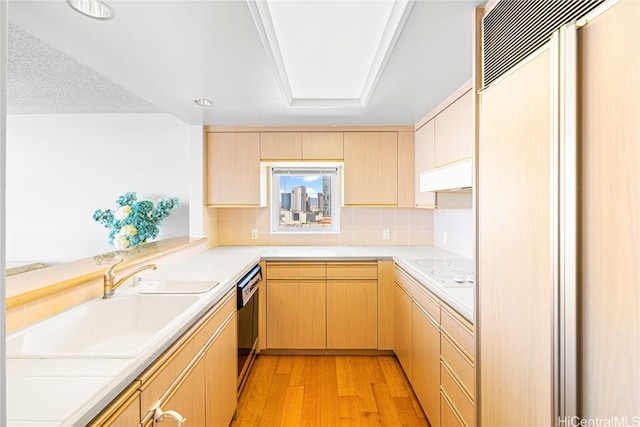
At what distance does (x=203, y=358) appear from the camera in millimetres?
1560

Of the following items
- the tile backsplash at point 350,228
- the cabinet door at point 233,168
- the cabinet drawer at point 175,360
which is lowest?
the cabinet drawer at point 175,360

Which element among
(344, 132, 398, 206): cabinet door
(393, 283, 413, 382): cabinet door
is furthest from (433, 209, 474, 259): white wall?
(393, 283, 413, 382): cabinet door

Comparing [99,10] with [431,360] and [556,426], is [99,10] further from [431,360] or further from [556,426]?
[431,360]

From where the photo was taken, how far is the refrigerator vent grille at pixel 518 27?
847mm

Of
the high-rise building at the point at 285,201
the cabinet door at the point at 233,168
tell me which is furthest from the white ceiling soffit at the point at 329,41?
the high-rise building at the point at 285,201

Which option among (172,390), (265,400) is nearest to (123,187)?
(265,400)

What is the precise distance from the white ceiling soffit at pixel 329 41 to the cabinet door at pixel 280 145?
2.44ft

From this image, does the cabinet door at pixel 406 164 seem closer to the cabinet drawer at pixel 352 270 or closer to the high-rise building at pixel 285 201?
the cabinet drawer at pixel 352 270

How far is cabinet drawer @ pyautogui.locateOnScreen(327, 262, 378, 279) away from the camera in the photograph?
296cm

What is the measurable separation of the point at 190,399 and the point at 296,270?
166cm

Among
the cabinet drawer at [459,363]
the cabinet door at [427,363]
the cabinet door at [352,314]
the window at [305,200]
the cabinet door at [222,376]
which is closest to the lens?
the cabinet drawer at [459,363]

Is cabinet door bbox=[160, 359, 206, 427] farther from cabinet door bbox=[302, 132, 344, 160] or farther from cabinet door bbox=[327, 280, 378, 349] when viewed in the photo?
cabinet door bbox=[302, 132, 344, 160]

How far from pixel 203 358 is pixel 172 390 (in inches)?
13.7

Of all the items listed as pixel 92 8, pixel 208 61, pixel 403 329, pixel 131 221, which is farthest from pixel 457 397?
pixel 131 221
